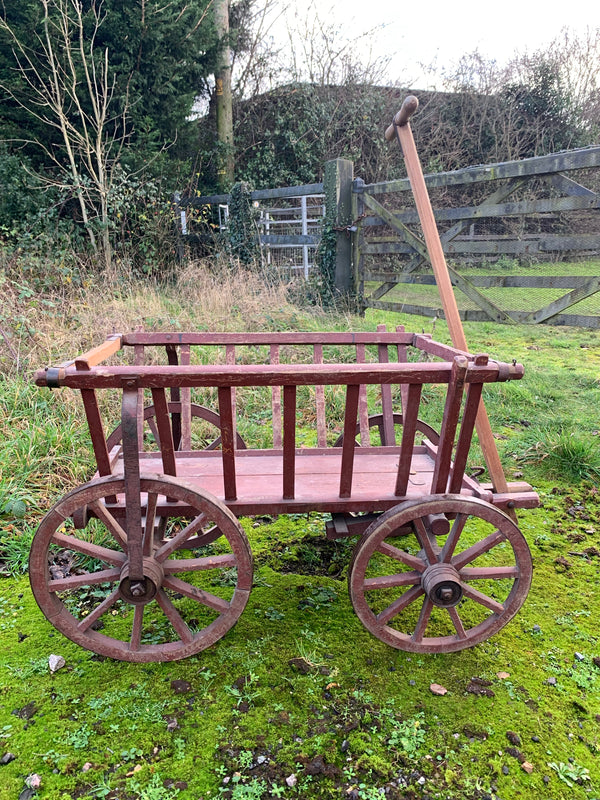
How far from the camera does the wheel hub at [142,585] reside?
71.9 inches

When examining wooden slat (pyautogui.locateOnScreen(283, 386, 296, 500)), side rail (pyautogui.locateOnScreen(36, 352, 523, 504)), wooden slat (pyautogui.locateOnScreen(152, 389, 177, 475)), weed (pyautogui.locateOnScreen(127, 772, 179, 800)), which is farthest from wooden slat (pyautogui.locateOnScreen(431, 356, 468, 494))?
weed (pyautogui.locateOnScreen(127, 772, 179, 800))

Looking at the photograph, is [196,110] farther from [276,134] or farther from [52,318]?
[52,318]

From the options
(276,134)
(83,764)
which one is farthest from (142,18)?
(83,764)

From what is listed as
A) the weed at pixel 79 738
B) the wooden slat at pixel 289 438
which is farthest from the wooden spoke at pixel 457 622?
the weed at pixel 79 738

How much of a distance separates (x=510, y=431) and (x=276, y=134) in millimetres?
9521

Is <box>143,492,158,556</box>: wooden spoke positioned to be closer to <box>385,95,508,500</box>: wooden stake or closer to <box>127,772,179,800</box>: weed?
<box>127,772,179,800</box>: weed

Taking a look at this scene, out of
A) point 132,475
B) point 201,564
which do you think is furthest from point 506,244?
point 132,475

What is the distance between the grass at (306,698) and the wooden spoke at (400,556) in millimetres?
423

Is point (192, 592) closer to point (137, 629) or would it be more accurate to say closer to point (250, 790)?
point (137, 629)

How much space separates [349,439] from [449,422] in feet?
1.17

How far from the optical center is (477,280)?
5.53 m

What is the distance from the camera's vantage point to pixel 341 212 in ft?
23.2

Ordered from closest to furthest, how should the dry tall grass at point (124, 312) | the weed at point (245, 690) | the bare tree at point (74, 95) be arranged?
the weed at point (245, 690), the dry tall grass at point (124, 312), the bare tree at point (74, 95)

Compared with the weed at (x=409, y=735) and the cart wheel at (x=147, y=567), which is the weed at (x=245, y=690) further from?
the weed at (x=409, y=735)
